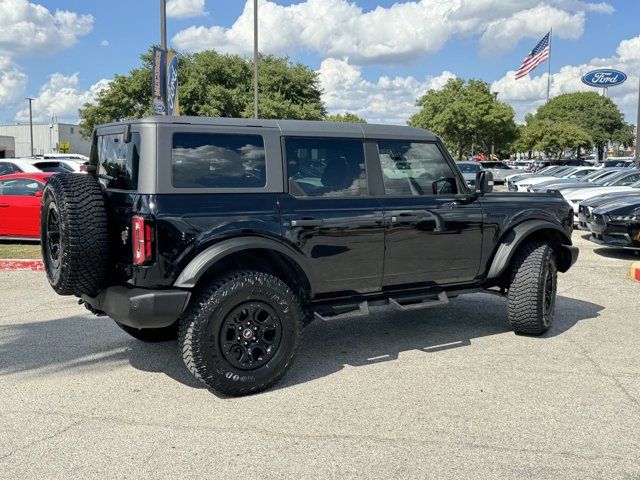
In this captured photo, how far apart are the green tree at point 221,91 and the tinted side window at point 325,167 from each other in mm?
33658

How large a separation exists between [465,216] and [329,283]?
1479 millimetres

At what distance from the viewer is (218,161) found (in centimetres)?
434

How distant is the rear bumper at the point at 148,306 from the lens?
3957 mm

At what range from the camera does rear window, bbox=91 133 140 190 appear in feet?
13.9

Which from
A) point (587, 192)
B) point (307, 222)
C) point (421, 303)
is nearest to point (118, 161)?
point (307, 222)

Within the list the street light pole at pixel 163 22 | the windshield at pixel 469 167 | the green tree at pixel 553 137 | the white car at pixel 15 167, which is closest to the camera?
the street light pole at pixel 163 22

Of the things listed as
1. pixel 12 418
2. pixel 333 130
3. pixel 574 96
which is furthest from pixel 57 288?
pixel 574 96

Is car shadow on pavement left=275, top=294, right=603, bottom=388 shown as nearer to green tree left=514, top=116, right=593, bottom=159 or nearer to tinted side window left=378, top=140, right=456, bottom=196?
tinted side window left=378, top=140, right=456, bottom=196

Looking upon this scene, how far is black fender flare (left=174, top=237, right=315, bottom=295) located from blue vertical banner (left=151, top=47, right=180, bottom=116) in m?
8.83

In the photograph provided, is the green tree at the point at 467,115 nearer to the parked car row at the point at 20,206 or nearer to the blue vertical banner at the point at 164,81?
the blue vertical banner at the point at 164,81

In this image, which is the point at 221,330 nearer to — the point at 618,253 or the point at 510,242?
the point at 510,242

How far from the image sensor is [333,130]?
16.1 feet

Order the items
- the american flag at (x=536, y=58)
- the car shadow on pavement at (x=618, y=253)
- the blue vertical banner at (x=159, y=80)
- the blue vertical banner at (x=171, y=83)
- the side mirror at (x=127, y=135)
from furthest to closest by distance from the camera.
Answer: the american flag at (x=536, y=58) → the blue vertical banner at (x=171, y=83) → the blue vertical banner at (x=159, y=80) → the car shadow on pavement at (x=618, y=253) → the side mirror at (x=127, y=135)

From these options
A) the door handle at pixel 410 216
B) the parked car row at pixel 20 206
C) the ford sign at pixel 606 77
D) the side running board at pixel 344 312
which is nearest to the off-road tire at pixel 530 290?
the door handle at pixel 410 216
